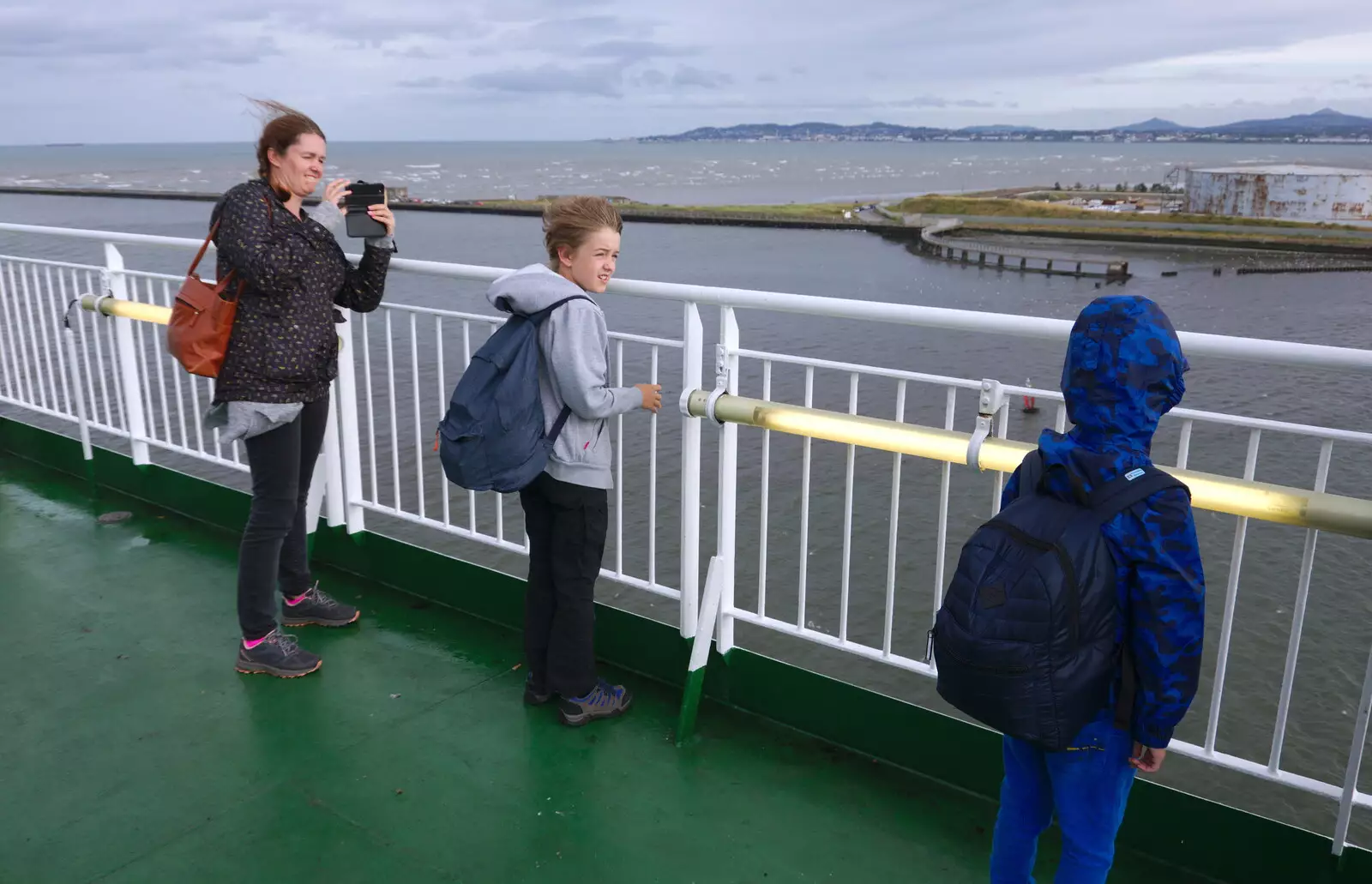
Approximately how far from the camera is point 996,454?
2469 mm

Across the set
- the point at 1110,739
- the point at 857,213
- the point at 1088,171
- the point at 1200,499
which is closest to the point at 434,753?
the point at 1110,739

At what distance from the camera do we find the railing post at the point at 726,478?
301 cm

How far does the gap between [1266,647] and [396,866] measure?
38.3 feet

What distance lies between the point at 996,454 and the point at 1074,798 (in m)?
0.85

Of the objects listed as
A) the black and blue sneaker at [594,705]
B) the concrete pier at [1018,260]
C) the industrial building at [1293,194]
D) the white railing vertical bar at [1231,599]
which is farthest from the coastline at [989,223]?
the black and blue sneaker at [594,705]

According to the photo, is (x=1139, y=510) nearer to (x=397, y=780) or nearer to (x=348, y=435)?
(x=397, y=780)

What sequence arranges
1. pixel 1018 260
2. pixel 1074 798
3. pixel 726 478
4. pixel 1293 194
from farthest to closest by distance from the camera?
pixel 1293 194 → pixel 1018 260 → pixel 726 478 → pixel 1074 798

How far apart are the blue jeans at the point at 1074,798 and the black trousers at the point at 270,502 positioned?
2335 millimetres

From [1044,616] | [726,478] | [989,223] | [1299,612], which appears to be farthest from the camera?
[989,223]

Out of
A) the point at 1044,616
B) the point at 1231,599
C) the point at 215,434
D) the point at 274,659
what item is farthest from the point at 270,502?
the point at 215,434

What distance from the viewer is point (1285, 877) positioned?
7.98 feet

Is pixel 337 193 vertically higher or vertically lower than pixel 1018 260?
higher

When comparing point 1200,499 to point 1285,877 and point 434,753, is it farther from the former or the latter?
point 434,753

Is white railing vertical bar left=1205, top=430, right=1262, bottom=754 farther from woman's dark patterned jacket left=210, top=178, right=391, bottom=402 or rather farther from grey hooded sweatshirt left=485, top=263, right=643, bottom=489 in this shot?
woman's dark patterned jacket left=210, top=178, right=391, bottom=402
